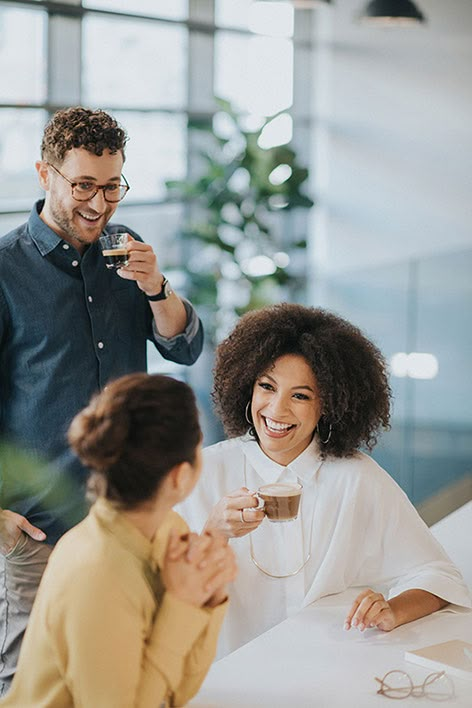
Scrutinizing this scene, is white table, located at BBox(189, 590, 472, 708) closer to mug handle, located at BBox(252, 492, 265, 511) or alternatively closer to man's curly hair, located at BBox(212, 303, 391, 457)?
mug handle, located at BBox(252, 492, 265, 511)

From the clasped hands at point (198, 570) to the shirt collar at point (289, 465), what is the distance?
914 mm

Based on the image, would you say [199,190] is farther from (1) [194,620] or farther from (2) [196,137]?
(1) [194,620]

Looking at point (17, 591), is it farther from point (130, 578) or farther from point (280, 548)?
point (130, 578)

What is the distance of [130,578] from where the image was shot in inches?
56.6

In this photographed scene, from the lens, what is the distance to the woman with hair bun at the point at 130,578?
1396 mm

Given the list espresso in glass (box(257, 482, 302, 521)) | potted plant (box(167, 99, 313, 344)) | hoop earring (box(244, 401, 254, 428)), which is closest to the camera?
espresso in glass (box(257, 482, 302, 521))

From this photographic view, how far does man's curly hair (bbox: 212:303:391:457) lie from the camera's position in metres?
2.41

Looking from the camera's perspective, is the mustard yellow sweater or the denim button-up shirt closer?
the mustard yellow sweater

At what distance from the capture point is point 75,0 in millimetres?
5402

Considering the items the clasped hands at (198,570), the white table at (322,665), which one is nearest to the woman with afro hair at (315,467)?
the white table at (322,665)

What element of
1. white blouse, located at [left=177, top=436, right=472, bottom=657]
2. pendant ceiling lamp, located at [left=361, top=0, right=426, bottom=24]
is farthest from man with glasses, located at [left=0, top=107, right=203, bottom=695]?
pendant ceiling lamp, located at [left=361, top=0, right=426, bottom=24]

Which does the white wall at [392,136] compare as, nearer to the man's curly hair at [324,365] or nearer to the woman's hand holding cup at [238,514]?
the man's curly hair at [324,365]

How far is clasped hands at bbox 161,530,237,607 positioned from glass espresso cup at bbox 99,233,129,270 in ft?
3.60

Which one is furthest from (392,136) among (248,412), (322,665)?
(322,665)
